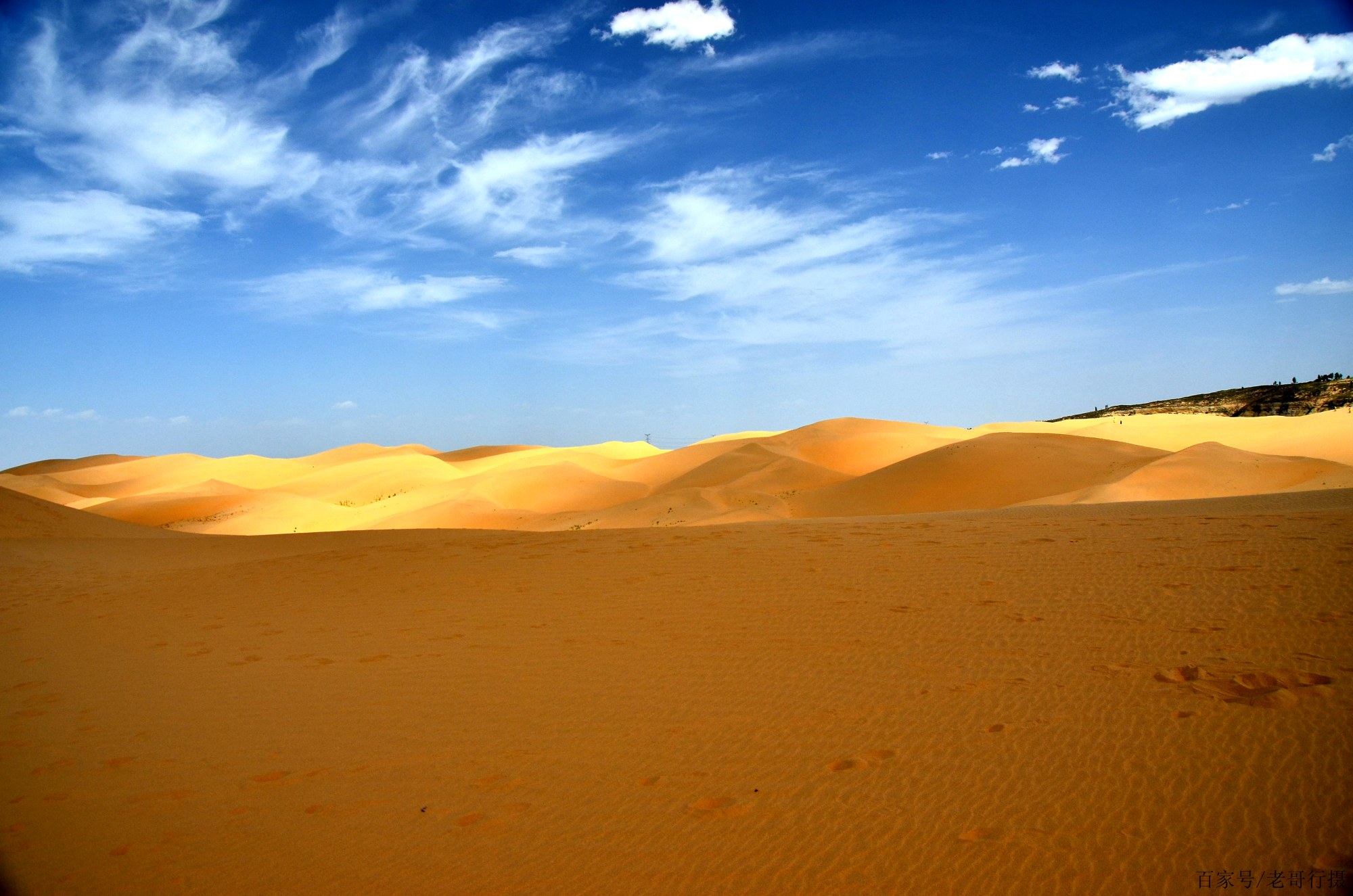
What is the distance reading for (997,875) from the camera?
3.09 metres

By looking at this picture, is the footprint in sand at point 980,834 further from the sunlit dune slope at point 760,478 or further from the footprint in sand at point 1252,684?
the sunlit dune slope at point 760,478

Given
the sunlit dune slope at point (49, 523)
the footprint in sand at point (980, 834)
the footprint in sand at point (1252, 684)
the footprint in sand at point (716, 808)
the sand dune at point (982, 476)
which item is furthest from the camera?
the sand dune at point (982, 476)

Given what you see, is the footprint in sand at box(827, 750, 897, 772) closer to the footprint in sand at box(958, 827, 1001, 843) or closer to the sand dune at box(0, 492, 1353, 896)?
the sand dune at box(0, 492, 1353, 896)

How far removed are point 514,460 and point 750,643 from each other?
42.7 metres

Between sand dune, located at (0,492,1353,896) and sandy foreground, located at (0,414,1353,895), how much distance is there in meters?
0.02

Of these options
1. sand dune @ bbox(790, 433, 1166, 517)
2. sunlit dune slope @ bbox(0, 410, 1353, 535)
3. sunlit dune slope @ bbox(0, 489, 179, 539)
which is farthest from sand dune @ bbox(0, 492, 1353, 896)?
sand dune @ bbox(790, 433, 1166, 517)

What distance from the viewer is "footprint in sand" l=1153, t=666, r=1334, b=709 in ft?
14.1

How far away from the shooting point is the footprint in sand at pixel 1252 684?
14.1 feet

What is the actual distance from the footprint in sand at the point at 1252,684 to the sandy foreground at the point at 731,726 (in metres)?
0.03

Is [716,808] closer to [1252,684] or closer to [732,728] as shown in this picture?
[732,728]

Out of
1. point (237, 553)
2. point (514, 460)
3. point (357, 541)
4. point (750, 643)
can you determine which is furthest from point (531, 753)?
point (514, 460)

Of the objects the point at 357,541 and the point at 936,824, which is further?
the point at 357,541

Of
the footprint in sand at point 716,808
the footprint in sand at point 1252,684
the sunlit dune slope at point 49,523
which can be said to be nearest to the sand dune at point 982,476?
the footprint in sand at point 1252,684

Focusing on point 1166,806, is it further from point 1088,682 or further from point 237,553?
point 237,553
